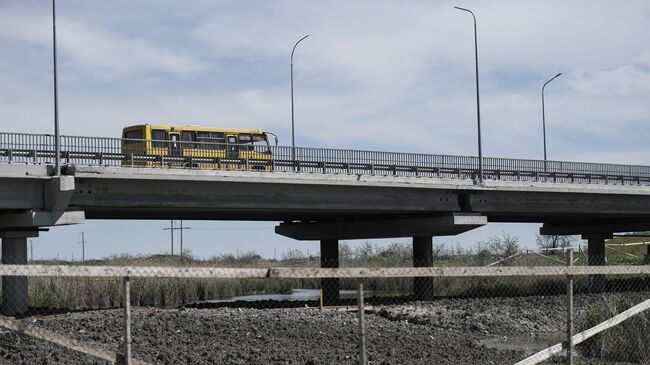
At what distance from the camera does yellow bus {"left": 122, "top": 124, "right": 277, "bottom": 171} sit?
32500 millimetres

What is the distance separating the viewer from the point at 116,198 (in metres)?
30.7

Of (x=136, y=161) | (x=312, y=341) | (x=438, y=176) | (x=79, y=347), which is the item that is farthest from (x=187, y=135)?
(x=79, y=347)

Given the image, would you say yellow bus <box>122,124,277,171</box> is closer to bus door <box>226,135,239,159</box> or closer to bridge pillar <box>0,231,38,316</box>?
bus door <box>226,135,239,159</box>

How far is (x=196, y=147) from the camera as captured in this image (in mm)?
37125

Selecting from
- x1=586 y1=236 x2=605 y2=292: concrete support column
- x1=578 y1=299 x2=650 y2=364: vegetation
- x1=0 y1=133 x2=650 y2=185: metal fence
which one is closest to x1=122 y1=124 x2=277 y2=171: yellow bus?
x1=0 y1=133 x2=650 y2=185: metal fence

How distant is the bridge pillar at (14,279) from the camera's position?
92.3 ft

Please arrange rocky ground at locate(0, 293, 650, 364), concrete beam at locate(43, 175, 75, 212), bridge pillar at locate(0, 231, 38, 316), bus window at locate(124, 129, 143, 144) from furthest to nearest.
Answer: bus window at locate(124, 129, 143, 144) < concrete beam at locate(43, 175, 75, 212) < bridge pillar at locate(0, 231, 38, 316) < rocky ground at locate(0, 293, 650, 364)

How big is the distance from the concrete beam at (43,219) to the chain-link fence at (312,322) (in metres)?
1.96

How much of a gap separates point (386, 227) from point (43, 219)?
1756 cm

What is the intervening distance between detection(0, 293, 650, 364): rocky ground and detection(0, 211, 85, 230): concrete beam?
242 inches

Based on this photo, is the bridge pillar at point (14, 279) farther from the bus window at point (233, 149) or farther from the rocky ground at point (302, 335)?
the bus window at point (233, 149)

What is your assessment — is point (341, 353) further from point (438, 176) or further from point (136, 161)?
point (438, 176)

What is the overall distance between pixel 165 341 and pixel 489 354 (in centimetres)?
650

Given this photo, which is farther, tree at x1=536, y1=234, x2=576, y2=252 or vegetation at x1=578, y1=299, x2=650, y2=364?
tree at x1=536, y1=234, x2=576, y2=252
